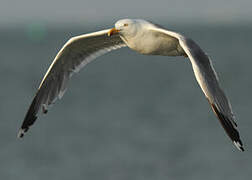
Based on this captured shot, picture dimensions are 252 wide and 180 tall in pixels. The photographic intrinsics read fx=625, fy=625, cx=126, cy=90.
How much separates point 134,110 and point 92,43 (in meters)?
29.6

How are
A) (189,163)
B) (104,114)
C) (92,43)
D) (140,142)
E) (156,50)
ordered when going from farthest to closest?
1. (104,114)
2. (140,142)
3. (189,163)
4. (92,43)
5. (156,50)

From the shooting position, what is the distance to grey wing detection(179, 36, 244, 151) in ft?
26.7

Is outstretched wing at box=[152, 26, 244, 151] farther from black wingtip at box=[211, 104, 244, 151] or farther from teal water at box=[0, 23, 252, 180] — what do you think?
teal water at box=[0, 23, 252, 180]

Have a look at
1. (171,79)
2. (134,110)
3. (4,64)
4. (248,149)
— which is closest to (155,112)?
(134,110)

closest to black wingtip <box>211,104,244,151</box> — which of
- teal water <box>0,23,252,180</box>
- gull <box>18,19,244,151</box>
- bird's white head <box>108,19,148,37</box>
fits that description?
gull <box>18,19,244,151</box>

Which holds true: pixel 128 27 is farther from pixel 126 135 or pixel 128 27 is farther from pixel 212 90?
pixel 126 135

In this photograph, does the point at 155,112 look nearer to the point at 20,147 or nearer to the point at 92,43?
the point at 20,147

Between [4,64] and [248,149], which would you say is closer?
[248,149]

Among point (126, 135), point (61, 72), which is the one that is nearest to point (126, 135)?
point (126, 135)

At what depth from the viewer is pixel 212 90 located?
8.45 metres

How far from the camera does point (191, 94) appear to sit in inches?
1860

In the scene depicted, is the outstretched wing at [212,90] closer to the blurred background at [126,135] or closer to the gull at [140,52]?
the gull at [140,52]

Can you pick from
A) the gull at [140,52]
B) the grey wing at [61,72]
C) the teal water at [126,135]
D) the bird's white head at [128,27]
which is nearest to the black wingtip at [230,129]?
the gull at [140,52]

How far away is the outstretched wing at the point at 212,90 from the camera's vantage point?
815 centimetres
